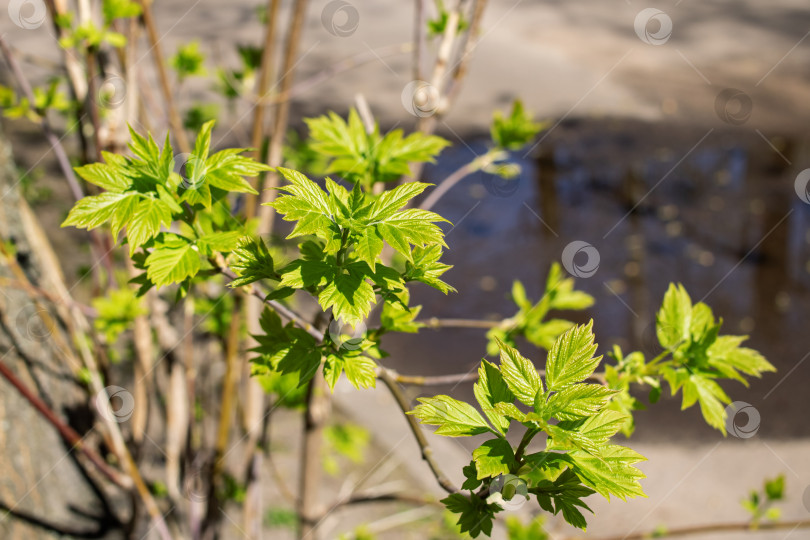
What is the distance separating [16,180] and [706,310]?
223 centimetres

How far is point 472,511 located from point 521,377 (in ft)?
0.69

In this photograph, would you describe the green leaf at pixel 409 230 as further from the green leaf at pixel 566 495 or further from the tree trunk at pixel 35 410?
the tree trunk at pixel 35 410

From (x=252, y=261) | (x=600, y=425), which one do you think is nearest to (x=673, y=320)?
(x=600, y=425)

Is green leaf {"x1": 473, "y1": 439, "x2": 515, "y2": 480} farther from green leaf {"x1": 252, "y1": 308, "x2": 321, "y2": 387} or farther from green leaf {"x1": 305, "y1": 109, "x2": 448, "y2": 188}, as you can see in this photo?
green leaf {"x1": 305, "y1": 109, "x2": 448, "y2": 188}

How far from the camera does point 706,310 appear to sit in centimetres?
127

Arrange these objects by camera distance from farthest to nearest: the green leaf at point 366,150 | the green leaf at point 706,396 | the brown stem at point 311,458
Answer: the brown stem at point 311,458 → the green leaf at point 366,150 → the green leaf at point 706,396

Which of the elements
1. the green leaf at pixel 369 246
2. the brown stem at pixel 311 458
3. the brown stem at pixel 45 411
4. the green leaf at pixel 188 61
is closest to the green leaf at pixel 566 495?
the green leaf at pixel 369 246

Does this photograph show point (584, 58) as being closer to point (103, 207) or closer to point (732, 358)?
point (732, 358)

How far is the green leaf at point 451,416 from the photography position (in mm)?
937

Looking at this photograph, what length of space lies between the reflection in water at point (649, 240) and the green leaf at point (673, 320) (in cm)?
307

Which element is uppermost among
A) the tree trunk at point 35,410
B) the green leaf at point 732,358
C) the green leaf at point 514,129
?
the green leaf at point 514,129

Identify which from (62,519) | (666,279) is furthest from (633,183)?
(62,519)

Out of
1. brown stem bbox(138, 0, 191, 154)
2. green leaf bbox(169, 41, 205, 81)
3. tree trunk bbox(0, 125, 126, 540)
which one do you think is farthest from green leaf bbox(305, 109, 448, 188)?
green leaf bbox(169, 41, 205, 81)

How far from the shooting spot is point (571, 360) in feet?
3.12
